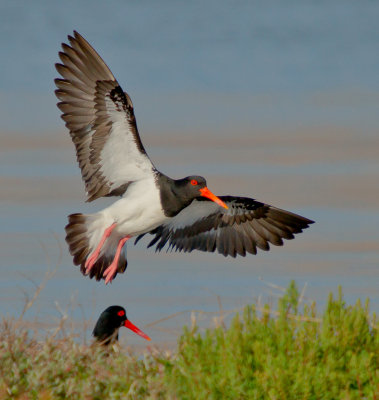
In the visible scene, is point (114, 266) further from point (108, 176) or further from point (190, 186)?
point (190, 186)

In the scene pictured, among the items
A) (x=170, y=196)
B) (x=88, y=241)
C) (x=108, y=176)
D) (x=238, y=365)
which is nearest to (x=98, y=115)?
(x=108, y=176)

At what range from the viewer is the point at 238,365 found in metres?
5.80

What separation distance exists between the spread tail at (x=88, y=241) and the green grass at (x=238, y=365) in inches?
145

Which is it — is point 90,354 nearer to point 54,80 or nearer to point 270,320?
point 270,320

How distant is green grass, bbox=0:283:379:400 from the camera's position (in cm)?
568

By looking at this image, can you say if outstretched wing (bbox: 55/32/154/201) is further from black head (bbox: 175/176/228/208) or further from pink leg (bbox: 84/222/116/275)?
pink leg (bbox: 84/222/116/275)

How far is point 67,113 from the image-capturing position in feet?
32.8

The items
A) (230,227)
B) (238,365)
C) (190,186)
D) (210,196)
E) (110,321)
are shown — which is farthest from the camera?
(230,227)

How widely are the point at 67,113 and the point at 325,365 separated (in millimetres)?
5818

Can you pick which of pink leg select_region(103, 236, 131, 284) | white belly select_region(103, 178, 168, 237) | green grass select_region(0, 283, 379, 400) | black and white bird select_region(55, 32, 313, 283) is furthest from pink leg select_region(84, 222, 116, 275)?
green grass select_region(0, 283, 379, 400)

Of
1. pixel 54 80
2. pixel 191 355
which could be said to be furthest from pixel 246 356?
pixel 54 80

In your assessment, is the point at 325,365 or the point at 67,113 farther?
the point at 67,113

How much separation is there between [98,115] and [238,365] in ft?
17.1

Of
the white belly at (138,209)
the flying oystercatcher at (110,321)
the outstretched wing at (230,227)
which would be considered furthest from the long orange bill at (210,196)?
the flying oystercatcher at (110,321)
